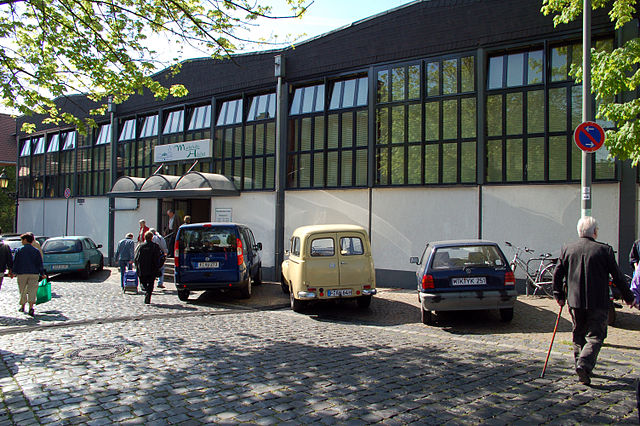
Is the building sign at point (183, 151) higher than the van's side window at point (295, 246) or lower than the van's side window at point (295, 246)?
higher

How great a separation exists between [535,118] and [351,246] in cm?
665

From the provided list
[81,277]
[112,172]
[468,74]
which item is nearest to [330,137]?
[468,74]

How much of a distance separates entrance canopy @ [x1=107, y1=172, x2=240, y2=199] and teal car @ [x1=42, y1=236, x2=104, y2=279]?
127 inches

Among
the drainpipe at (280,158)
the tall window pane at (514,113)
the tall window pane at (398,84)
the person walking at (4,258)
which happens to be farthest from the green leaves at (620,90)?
the person walking at (4,258)

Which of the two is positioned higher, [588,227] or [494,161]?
[494,161]

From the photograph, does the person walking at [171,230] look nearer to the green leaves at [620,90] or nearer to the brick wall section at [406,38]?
the brick wall section at [406,38]

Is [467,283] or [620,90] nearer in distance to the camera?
[467,283]

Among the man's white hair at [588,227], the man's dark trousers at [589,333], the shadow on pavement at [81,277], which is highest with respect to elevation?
the man's white hair at [588,227]

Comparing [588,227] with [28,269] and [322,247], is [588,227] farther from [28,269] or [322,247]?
[28,269]

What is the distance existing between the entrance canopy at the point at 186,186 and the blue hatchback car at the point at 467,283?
37.2 ft

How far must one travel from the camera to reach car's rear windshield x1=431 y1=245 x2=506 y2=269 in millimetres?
8789

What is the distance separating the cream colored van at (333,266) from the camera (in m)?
10.1

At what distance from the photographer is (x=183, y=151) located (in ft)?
69.1

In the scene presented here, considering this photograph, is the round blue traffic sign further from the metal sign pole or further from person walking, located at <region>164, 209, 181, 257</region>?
person walking, located at <region>164, 209, 181, 257</region>
